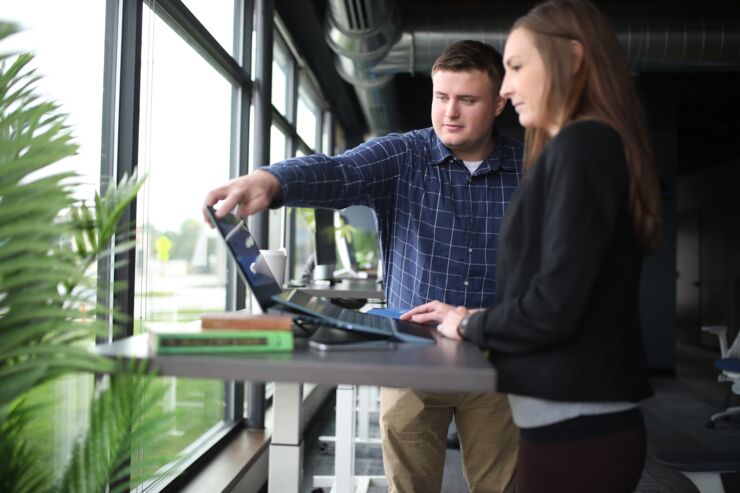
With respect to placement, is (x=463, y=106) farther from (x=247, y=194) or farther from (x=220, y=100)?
(x=220, y=100)

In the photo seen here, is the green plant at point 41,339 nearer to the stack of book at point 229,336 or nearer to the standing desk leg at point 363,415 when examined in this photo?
the stack of book at point 229,336

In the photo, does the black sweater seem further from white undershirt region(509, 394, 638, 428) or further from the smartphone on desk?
the smartphone on desk

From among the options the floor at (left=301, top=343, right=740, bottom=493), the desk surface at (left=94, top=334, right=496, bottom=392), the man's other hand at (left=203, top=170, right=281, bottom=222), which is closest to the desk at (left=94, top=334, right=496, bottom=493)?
the desk surface at (left=94, top=334, right=496, bottom=392)

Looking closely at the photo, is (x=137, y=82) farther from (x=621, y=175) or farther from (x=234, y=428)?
(x=234, y=428)

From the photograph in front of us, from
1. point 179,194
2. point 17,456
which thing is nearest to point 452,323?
point 17,456

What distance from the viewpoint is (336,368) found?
0.91 metres

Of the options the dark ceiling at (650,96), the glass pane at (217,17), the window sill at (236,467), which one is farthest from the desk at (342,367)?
the dark ceiling at (650,96)

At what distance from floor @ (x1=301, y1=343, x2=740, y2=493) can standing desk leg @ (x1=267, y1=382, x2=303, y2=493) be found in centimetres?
104

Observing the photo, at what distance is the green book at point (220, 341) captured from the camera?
98 centimetres

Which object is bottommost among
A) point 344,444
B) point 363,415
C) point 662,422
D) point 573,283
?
point 662,422

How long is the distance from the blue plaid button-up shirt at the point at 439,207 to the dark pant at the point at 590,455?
688 mm

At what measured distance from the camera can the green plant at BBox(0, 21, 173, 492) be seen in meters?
0.94

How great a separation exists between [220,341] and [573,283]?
1.81ft

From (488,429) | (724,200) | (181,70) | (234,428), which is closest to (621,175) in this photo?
(488,429)
